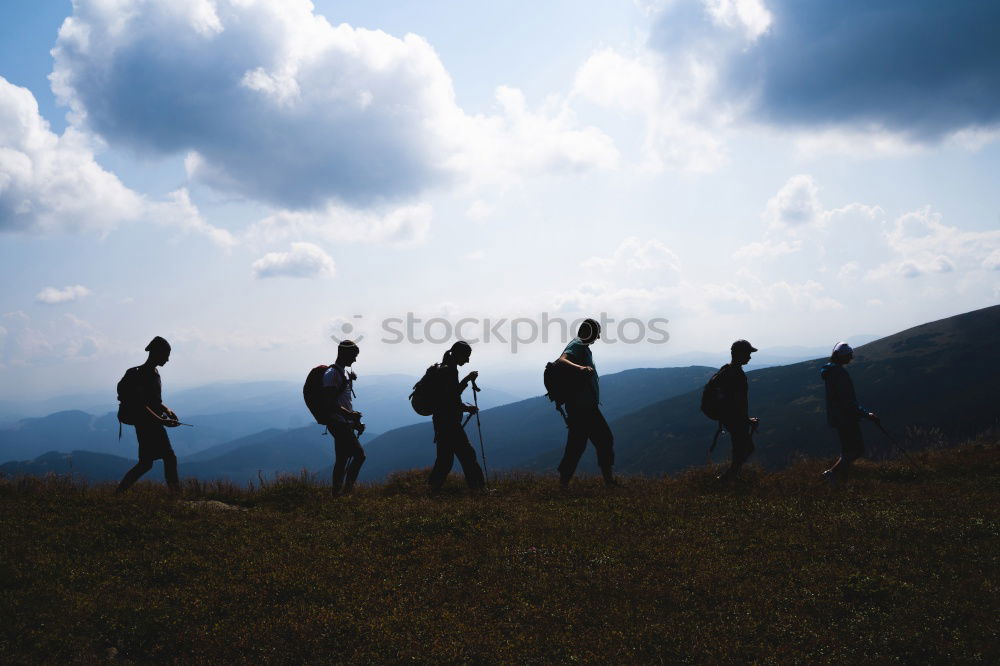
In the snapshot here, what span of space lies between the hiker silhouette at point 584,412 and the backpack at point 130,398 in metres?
7.28

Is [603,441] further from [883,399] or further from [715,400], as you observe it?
[883,399]

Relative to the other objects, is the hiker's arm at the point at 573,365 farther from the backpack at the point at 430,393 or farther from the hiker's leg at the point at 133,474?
the hiker's leg at the point at 133,474

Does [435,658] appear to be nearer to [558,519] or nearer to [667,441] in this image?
[558,519]

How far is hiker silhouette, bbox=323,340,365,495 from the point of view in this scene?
997 centimetres

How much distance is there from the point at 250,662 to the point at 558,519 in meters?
4.57

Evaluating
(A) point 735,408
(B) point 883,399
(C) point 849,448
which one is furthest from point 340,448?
(B) point 883,399

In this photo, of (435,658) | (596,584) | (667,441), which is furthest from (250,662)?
(667,441)

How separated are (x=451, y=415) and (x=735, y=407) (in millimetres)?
5306

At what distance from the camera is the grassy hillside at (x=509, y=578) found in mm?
4656

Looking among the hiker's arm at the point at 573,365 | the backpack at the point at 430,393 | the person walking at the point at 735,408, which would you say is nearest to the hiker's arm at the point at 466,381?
the backpack at the point at 430,393

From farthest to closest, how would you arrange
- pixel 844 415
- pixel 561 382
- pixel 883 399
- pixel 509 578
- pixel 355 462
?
pixel 883 399
pixel 355 462
pixel 561 382
pixel 844 415
pixel 509 578

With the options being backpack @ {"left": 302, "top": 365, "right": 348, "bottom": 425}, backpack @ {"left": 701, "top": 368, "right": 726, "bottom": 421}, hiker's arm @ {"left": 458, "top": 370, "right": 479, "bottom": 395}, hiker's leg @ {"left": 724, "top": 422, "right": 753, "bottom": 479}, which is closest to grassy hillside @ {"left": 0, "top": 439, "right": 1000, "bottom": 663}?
hiker's leg @ {"left": 724, "top": 422, "right": 753, "bottom": 479}

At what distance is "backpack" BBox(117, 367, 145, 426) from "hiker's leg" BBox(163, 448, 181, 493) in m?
0.85

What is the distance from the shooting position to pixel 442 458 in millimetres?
10406
